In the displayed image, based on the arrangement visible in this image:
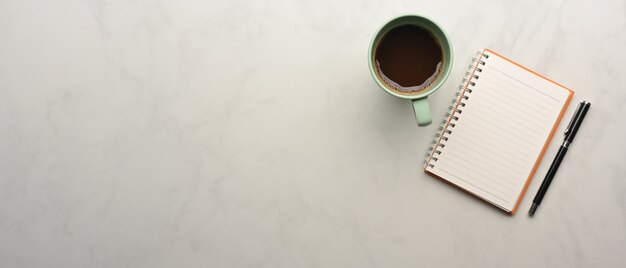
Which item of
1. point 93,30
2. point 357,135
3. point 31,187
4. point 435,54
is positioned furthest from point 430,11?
point 31,187

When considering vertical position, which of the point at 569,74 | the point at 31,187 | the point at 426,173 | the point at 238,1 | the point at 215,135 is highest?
the point at 569,74

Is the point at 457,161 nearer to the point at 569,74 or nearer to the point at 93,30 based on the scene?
the point at 569,74

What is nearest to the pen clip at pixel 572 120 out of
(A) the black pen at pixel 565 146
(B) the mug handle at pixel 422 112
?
(A) the black pen at pixel 565 146

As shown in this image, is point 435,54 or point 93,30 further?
point 93,30

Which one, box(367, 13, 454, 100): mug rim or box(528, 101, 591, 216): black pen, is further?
box(528, 101, 591, 216): black pen

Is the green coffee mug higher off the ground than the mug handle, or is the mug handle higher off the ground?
the green coffee mug

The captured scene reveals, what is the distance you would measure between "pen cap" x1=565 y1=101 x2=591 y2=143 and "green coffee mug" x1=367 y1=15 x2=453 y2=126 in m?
0.30

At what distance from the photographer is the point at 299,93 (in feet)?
3.34

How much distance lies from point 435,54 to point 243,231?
520mm

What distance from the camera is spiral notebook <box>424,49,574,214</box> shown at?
0.98 m

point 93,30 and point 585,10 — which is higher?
point 585,10

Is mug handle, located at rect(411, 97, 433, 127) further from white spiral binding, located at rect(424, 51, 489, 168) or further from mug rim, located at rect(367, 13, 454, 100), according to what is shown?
A: white spiral binding, located at rect(424, 51, 489, 168)

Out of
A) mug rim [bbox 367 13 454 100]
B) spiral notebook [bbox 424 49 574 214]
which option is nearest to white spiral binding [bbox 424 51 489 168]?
spiral notebook [bbox 424 49 574 214]

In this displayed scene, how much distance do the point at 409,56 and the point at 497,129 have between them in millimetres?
238
